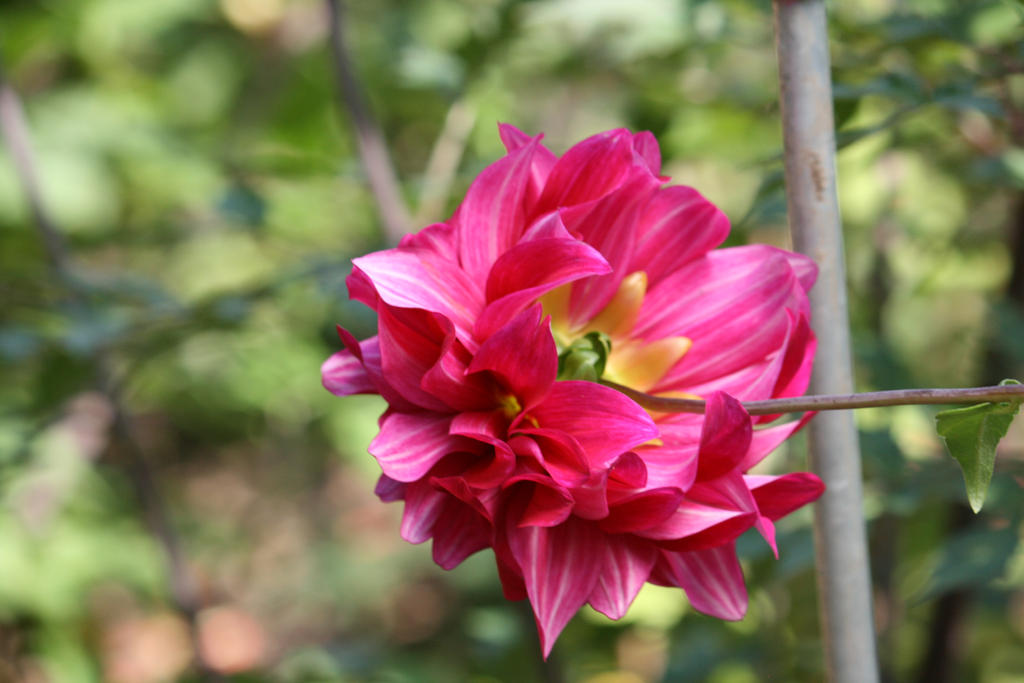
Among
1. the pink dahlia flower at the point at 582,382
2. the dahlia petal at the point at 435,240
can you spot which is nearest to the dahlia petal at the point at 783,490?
the pink dahlia flower at the point at 582,382

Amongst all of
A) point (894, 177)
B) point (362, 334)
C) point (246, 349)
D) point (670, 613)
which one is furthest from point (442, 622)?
point (894, 177)

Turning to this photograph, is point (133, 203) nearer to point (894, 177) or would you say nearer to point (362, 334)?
point (362, 334)

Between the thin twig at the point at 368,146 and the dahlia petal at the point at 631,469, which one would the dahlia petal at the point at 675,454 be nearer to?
the dahlia petal at the point at 631,469

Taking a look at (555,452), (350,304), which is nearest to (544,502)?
(555,452)

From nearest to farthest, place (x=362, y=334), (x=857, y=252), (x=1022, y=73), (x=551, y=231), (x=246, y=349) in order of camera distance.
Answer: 1. (x=551, y=231)
2. (x=1022, y=73)
3. (x=362, y=334)
4. (x=857, y=252)
5. (x=246, y=349)

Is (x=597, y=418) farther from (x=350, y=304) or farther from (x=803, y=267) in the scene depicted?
(x=350, y=304)

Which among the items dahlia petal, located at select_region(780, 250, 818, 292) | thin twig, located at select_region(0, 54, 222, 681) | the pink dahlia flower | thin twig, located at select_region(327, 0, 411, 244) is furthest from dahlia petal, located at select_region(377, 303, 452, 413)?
thin twig, located at select_region(0, 54, 222, 681)
